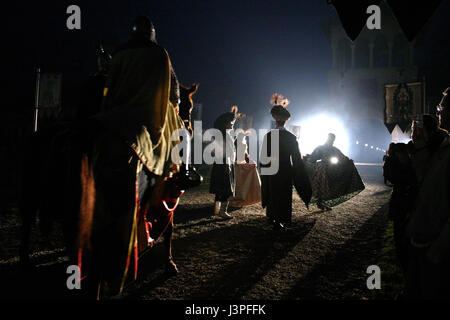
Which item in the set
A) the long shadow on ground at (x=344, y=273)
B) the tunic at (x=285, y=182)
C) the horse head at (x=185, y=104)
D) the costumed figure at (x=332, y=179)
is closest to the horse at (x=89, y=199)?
the horse head at (x=185, y=104)

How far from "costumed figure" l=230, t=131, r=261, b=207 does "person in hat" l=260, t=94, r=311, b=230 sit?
6.56 ft

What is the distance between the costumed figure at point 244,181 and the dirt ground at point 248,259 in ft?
4.54

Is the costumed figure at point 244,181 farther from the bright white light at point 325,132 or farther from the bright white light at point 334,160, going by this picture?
the bright white light at point 325,132

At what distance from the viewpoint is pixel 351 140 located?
3216cm

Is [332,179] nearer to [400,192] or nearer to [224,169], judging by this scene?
[224,169]

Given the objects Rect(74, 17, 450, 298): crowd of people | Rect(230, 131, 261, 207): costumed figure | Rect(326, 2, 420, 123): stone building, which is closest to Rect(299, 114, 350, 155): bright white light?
Rect(326, 2, 420, 123): stone building

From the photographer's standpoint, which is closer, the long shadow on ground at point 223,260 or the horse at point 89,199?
the horse at point 89,199

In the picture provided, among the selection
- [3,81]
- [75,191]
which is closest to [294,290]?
[75,191]

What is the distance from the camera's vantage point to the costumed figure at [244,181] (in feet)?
24.8

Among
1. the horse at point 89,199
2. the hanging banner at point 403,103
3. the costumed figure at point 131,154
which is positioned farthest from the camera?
the hanging banner at point 403,103

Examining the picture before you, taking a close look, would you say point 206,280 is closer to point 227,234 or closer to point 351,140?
point 227,234

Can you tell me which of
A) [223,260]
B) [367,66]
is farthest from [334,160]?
[367,66]

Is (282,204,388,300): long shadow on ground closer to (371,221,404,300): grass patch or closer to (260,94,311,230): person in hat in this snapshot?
(371,221,404,300): grass patch

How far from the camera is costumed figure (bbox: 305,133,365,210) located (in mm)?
7289
